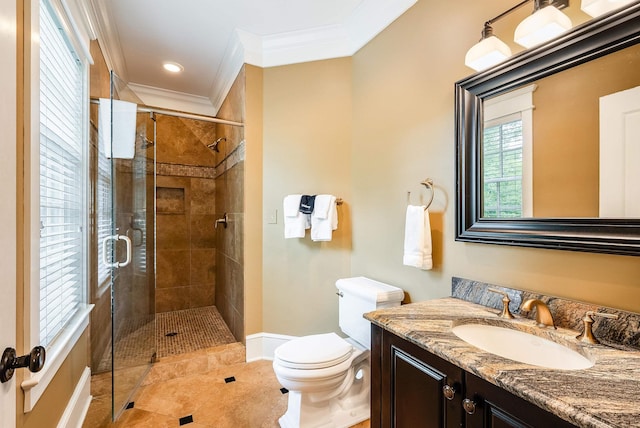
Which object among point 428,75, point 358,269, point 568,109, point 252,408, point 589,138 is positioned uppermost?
point 428,75

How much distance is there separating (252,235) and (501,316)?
73.4 inches

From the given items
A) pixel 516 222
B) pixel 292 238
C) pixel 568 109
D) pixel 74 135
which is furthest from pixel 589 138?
pixel 74 135

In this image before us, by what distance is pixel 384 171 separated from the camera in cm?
202

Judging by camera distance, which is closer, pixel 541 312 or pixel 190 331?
pixel 541 312

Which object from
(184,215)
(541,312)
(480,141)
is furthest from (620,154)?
(184,215)

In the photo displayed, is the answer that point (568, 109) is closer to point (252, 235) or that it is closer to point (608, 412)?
point (608, 412)

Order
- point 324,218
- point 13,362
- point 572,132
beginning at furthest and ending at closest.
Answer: point 324,218, point 572,132, point 13,362

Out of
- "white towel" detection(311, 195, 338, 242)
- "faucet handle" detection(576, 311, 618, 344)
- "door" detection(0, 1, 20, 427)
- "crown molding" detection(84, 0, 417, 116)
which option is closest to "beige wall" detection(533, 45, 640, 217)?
"faucet handle" detection(576, 311, 618, 344)

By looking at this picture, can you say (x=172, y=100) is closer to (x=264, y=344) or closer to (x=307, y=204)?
(x=307, y=204)

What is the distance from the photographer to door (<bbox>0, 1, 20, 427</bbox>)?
69 centimetres

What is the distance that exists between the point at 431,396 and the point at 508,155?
3.39 ft

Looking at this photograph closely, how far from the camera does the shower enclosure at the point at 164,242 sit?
1916 mm

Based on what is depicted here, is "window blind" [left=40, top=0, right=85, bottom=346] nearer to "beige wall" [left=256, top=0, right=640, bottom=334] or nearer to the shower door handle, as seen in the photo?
the shower door handle

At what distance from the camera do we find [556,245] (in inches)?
42.8
